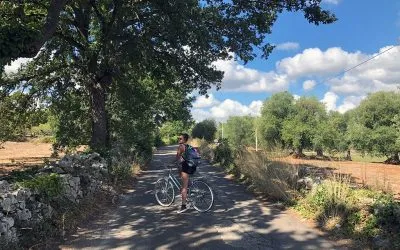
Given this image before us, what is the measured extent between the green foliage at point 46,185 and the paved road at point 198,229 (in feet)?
3.11

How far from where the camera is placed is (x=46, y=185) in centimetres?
911

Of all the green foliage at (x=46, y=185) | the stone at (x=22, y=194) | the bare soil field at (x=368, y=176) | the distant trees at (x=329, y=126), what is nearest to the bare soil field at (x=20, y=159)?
the green foliage at (x=46, y=185)

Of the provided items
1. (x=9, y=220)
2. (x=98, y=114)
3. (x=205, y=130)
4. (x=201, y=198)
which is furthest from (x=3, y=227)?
(x=205, y=130)

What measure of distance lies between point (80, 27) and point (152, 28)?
4235 millimetres

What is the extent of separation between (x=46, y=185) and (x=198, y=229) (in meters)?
3.23

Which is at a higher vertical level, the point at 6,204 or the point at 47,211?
the point at 6,204

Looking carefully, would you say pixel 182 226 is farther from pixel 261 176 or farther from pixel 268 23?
pixel 268 23

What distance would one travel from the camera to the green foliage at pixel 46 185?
8609mm

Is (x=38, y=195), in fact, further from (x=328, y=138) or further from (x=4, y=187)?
(x=328, y=138)

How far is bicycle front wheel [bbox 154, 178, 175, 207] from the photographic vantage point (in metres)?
13.1

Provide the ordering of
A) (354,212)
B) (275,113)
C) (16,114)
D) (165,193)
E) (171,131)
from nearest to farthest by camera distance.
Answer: (354,212) < (165,193) < (16,114) < (275,113) < (171,131)

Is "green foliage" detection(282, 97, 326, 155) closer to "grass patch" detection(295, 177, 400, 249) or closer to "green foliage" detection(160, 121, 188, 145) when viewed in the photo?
"green foliage" detection(160, 121, 188, 145)

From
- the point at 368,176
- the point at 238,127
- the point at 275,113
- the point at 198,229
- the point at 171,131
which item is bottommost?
the point at 198,229

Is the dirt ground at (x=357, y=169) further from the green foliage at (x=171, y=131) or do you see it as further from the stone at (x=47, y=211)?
the green foliage at (x=171, y=131)
